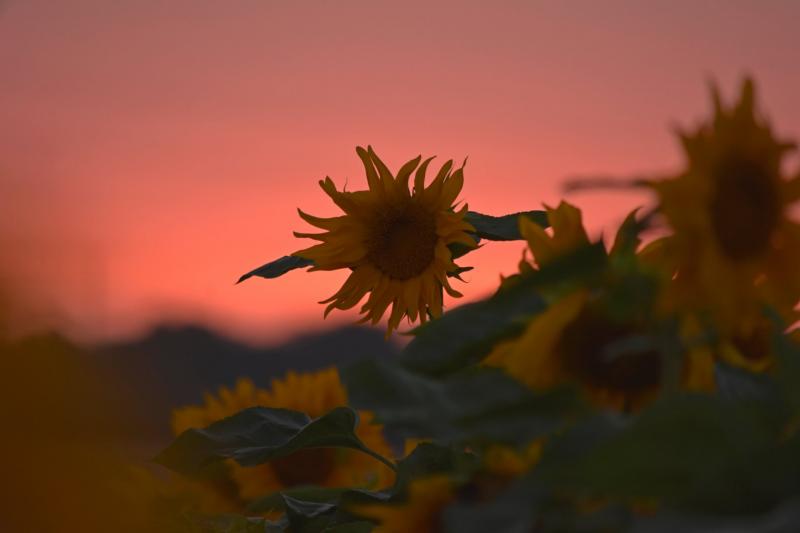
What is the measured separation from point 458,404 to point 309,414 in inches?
63.5

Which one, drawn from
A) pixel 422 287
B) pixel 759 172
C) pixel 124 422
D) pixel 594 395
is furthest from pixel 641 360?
pixel 422 287

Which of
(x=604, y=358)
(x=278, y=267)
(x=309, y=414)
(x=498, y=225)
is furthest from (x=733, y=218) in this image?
(x=309, y=414)

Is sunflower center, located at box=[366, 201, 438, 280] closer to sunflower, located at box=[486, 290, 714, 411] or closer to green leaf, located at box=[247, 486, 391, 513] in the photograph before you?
green leaf, located at box=[247, 486, 391, 513]

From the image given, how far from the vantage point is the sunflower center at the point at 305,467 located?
2254 millimetres

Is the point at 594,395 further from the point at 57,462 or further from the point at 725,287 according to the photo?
the point at 57,462

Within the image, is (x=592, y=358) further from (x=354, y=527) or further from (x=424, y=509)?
(x=354, y=527)

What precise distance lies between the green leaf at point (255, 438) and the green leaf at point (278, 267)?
19.8 inches

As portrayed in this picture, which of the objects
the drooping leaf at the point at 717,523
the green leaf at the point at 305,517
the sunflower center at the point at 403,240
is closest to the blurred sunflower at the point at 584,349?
the drooping leaf at the point at 717,523

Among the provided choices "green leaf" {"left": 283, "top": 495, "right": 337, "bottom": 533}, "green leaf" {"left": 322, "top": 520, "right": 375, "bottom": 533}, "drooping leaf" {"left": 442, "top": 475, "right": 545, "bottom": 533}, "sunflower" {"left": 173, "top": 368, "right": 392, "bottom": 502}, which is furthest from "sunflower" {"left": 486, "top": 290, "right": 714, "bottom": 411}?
"sunflower" {"left": 173, "top": 368, "right": 392, "bottom": 502}

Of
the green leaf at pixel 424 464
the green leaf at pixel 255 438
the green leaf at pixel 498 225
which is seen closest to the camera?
the green leaf at pixel 424 464

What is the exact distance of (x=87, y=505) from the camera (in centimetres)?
37

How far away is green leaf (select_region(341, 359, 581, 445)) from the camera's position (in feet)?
1.84

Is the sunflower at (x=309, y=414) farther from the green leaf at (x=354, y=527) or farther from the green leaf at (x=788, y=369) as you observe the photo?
the green leaf at (x=788, y=369)

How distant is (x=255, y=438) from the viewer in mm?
1077
